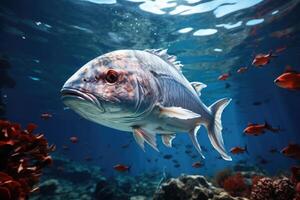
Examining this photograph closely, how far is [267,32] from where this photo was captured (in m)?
20.2

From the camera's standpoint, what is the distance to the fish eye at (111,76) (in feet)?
9.85

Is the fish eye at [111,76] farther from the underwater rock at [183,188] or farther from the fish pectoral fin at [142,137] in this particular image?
the underwater rock at [183,188]


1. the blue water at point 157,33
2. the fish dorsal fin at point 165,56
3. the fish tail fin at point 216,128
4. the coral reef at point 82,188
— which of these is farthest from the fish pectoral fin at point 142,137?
the blue water at point 157,33

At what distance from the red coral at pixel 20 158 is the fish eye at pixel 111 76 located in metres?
1.85

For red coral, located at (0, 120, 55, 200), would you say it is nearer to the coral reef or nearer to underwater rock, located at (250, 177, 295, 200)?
underwater rock, located at (250, 177, 295, 200)

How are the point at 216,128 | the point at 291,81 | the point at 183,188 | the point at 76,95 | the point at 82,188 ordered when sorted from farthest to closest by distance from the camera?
the point at 82,188 < the point at 183,188 < the point at 291,81 < the point at 216,128 < the point at 76,95

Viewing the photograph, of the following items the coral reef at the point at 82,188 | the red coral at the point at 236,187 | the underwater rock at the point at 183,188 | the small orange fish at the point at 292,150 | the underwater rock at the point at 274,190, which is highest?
the small orange fish at the point at 292,150

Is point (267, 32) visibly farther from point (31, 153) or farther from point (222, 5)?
point (31, 153)

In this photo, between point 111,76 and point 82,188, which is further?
point 82,188

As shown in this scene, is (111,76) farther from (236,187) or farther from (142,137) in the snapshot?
(236,187)

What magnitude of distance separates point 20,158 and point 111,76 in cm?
237

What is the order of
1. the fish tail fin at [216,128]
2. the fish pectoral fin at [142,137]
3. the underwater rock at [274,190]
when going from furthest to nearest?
1. the underwater rock at [274,190]
2. the fish tail fin at [216,128]
3. the fish pectoral fin at [142,137]

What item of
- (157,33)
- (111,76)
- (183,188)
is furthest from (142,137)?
(157,33)

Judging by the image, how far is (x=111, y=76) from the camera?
9.91 feet
